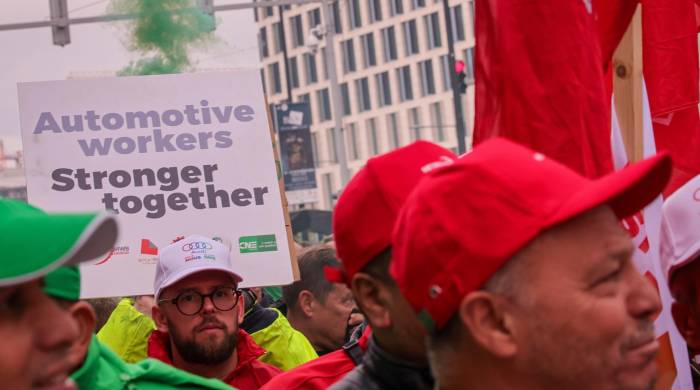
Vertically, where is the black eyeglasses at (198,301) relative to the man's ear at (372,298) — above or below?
below

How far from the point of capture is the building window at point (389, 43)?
89.6m

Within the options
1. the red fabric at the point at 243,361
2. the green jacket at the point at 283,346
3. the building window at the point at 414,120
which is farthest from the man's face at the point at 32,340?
the building window at the point at 414,120

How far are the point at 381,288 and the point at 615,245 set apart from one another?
0.93 m

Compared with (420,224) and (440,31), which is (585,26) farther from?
(440,31)

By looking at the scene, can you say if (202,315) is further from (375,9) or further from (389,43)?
(375,9)

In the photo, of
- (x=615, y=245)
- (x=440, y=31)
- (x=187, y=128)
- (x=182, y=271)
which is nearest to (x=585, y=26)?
(x=615, y=245)

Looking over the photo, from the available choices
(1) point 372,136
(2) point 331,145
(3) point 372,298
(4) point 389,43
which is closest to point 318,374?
(3) point 372,298

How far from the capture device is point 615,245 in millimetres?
2209

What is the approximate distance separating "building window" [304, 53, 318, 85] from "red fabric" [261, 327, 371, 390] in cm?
9005

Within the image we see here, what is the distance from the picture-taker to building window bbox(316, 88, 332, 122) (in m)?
94.1

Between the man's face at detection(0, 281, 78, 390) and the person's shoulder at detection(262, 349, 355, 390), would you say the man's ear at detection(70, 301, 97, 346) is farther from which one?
the person's shoulder at detection(262, 349, 355, 390)

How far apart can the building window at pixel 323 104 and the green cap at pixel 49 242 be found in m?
91.5

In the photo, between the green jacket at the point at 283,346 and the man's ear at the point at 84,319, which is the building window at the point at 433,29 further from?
the man's ear at the point at 84,319

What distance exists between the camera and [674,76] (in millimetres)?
4371
